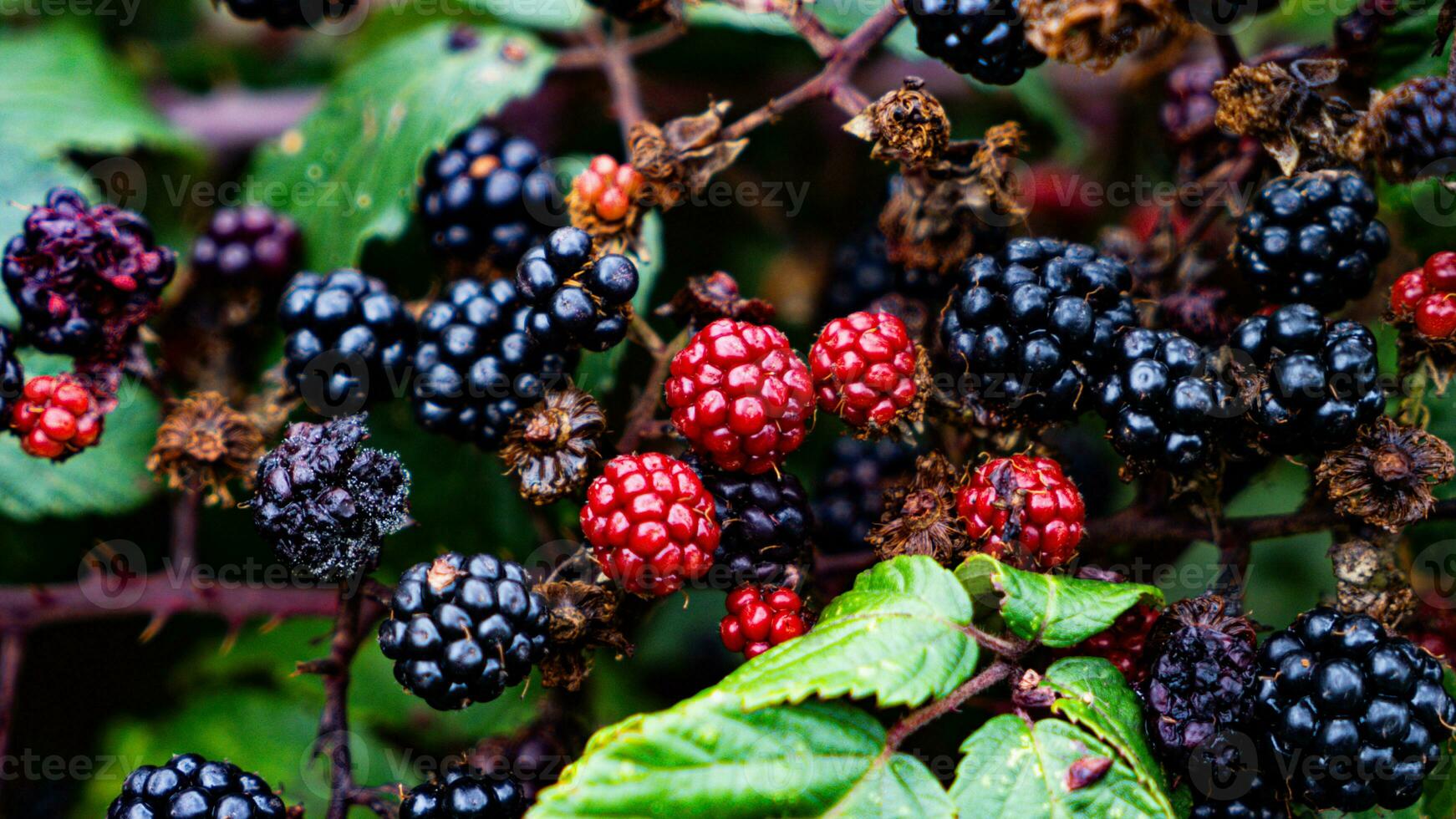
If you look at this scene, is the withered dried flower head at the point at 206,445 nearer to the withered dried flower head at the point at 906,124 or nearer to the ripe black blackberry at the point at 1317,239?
the withered dried flower head at the point at 906,124

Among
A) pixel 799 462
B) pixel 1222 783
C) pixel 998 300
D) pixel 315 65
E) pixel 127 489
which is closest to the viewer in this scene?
pixel 1222 783

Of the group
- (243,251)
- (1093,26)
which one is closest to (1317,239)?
(1093,26)

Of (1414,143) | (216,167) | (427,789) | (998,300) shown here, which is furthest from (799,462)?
(216,167)

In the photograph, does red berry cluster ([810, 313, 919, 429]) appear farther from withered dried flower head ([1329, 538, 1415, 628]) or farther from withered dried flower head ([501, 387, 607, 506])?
withered dried flower head ([1329, 538, 1415, 628])

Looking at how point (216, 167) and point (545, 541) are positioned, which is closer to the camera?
point (545, 541)

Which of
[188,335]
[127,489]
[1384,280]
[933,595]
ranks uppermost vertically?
[1384,280]

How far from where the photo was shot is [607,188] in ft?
5.31

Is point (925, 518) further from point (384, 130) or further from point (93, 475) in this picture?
point (93, 475)

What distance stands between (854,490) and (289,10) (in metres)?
1.37

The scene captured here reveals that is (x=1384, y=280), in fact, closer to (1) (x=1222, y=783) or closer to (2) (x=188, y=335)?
(1) (x=1222, y=783)

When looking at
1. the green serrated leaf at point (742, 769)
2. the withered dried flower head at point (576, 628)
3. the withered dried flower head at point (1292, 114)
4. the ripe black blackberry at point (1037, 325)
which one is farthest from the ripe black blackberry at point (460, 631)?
the withered dried flower head at point (1292, 114)

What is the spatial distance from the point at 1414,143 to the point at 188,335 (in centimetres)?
212

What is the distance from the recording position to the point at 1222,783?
1.31 metres

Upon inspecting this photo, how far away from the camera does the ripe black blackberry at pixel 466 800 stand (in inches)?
52.7
